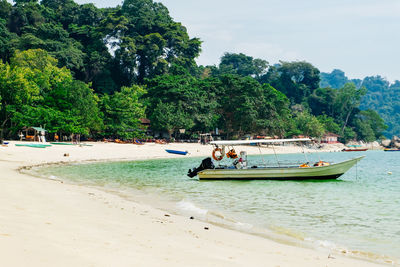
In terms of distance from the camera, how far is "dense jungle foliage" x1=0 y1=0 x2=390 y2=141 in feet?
182

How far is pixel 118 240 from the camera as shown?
714 cm

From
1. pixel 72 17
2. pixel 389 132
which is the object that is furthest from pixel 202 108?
pixel 389 132

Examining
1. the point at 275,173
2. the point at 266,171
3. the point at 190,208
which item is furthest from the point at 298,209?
the point at 275,173

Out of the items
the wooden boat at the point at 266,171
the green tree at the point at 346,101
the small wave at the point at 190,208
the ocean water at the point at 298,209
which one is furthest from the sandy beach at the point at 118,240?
the green tree at the point at 346,101

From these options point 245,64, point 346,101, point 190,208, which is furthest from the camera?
point 245,64

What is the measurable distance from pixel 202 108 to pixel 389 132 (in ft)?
502

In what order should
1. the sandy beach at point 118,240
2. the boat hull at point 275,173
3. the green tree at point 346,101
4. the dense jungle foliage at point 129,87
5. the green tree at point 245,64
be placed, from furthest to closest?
the green tree at point 245,64, the green tree at point 346,101, the dense jungle foliage at point 129,87, the boat hull at point 275,173, the sandy beach at point 118,240

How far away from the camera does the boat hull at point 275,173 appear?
953 inches

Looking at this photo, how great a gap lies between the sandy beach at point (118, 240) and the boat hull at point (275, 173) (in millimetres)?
12783

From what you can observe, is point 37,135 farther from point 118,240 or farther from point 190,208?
point 118,240

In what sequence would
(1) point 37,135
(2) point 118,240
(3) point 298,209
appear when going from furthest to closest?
(1) point 37,135 → (3) point 298,209 → (2) point 118,240

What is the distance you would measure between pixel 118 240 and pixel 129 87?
90.8 meters

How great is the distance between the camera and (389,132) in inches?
7574

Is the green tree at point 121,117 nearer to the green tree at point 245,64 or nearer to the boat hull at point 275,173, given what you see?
the boat hull at point 275,173
